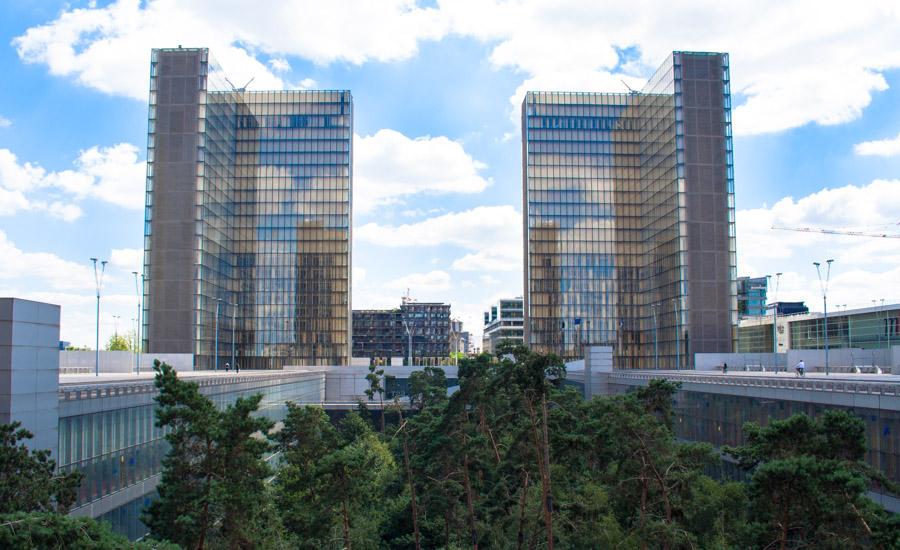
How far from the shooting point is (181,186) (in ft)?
442

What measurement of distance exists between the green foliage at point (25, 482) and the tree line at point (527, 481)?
0.73 feet

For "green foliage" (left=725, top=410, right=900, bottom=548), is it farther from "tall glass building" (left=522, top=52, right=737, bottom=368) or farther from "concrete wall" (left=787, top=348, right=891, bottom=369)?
"tall glass building" (left=522, top=52, right=737, bottom=368)

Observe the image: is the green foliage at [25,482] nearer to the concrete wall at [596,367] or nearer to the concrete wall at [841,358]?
the concrete wall at [596,367]

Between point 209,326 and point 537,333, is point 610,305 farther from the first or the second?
point 209,326

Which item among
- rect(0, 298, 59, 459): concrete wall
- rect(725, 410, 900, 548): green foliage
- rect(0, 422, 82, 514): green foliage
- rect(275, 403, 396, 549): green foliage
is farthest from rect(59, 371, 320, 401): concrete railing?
rect(725, 410, 900, 548): green foliage

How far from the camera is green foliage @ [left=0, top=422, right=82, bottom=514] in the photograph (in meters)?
20.7

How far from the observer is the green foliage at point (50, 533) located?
1617 cm

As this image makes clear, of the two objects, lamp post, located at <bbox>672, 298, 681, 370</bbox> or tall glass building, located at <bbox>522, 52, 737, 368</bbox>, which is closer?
lamp post, located at <bbox>672, 298, 681, 370</bbox>

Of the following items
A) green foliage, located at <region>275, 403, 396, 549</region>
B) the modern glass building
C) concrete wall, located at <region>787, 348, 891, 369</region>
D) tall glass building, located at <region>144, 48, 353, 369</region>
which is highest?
tall glass building, located at <region>144, 48, 353, 369</region>

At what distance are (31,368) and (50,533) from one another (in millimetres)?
14279

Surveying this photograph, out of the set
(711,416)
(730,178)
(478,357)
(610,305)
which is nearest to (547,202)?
(610,305)

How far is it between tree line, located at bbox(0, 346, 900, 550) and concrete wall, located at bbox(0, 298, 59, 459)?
15.2ft

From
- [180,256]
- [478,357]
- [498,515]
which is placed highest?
[180,256]

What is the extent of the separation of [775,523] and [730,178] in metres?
125
